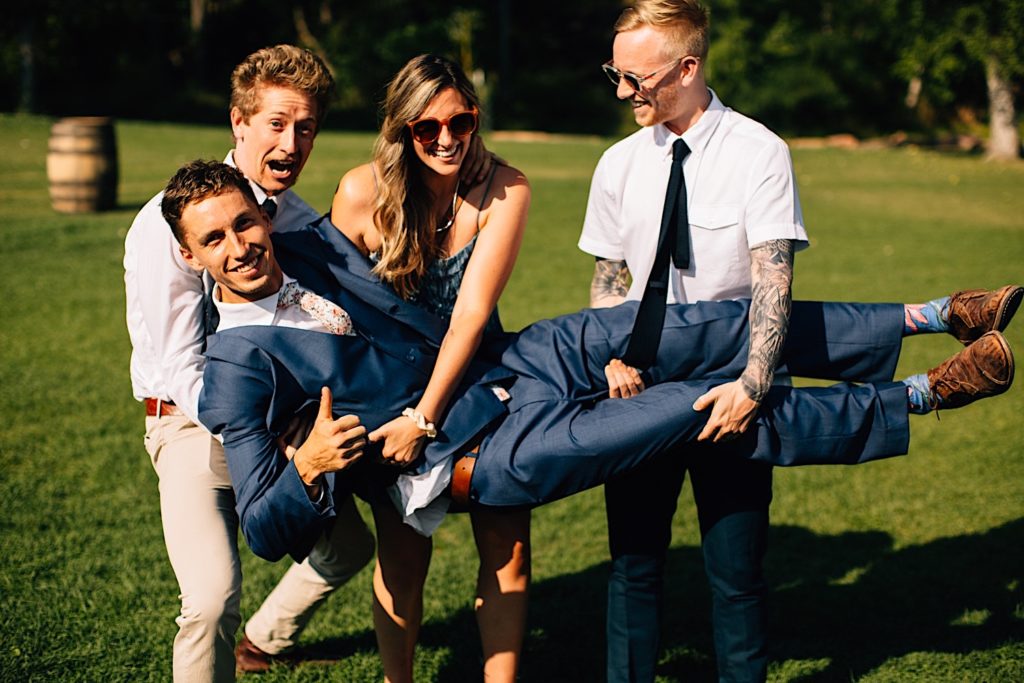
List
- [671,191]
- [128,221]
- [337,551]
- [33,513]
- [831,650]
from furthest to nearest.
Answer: [128,221], [33,513], [831,650], [337,551], [671,191]

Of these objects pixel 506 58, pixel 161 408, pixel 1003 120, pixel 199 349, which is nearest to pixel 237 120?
pixel 199 349

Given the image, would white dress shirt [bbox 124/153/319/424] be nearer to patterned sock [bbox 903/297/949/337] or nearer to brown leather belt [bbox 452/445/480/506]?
brown leather belt [bbox 452/445/480/506]

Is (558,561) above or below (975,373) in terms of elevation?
below

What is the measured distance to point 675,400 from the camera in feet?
11.7

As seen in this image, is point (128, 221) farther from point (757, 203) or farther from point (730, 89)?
point (730, 89)

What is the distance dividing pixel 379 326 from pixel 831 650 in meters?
2.66

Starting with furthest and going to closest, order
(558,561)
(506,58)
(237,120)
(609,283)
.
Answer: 1. (506,58)
2. (558,561)
3. (609,283)
4. (237,120)

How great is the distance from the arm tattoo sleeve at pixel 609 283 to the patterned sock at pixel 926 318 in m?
1.07

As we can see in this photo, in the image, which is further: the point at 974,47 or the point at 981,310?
the point at 974,47

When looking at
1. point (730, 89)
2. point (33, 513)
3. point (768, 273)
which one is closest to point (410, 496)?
point (768, 273)

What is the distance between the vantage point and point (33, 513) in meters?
6.17

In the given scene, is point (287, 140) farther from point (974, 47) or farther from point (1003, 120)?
point (1003, 120)

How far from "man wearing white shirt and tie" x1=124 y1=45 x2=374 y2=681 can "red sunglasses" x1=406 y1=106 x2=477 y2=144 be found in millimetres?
514

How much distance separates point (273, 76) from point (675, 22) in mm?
1461
